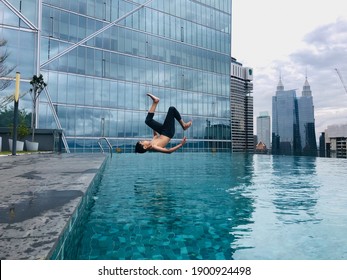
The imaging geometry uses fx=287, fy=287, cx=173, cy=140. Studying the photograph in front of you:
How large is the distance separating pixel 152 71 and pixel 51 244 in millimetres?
52025

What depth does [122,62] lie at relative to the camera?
49.1m

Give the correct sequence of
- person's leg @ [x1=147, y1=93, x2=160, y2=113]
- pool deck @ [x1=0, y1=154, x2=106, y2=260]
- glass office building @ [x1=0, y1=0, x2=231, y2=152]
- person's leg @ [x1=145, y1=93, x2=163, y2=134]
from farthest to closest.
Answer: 1. glass office building @ [x1=0, y1=0, x2=231, y2=152]
2. person's leg @ [x1=145, y1=93, x2=163, y2=134]
3. person's leg @ [x1=147, y1=93, x2=160, y2=113]
4. pool deck @ [x1=0, y1=154, x2=106, y2=260]

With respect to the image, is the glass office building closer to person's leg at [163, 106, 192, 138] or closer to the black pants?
the black pants

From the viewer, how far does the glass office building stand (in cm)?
4025

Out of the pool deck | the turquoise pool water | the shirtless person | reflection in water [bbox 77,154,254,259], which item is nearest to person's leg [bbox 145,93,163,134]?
the shirtless person

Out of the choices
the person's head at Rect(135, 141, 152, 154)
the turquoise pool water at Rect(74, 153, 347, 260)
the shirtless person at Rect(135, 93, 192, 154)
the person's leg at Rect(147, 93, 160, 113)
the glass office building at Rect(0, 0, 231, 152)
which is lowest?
the turquoise pool water at Rect(74, 153, 347, 260)

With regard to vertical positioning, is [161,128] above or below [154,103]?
below

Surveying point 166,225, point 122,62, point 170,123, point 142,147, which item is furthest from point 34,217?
point 122,62

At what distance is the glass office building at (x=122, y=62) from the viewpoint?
1585 inches

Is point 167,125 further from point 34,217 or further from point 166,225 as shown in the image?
point 34,217

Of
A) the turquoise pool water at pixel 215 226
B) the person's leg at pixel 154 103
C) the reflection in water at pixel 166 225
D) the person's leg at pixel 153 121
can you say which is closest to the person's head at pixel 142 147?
the person's leg at pixel 153 121

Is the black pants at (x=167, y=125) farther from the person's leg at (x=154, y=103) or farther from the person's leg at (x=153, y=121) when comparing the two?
the person's leg at (x=154, y=103)

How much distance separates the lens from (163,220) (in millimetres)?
5062

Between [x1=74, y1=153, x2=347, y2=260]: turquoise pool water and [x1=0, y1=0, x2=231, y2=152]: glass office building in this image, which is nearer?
[x1=74, y1=153, x2=347, y2=260]: turquoise pool water
